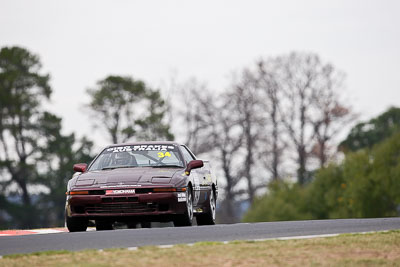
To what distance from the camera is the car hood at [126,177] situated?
47.3 feet

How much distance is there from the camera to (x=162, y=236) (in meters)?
11.9

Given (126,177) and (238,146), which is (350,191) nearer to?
(238,146)

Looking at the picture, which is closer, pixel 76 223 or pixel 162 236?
pixel 162 236

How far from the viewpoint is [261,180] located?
6291 cm

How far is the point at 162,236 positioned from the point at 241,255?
245 cm

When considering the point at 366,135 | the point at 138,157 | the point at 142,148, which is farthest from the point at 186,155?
the point at 366,135

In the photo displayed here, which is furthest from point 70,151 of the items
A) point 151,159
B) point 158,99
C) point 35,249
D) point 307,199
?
point 35,249

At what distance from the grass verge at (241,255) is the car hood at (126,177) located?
3818mm

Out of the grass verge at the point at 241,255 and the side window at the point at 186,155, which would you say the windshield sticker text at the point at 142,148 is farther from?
the grass verge at the point at 241,255

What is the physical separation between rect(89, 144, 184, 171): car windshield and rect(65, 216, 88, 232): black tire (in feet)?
3.64

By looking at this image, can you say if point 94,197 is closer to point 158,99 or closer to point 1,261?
point 1,261

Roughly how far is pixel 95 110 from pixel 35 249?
49.3m

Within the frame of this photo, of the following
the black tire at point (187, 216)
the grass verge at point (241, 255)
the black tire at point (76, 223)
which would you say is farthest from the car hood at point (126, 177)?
the grass verge at point (241, 255)

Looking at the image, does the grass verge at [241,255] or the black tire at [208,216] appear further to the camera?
the black tire at [208,216]
